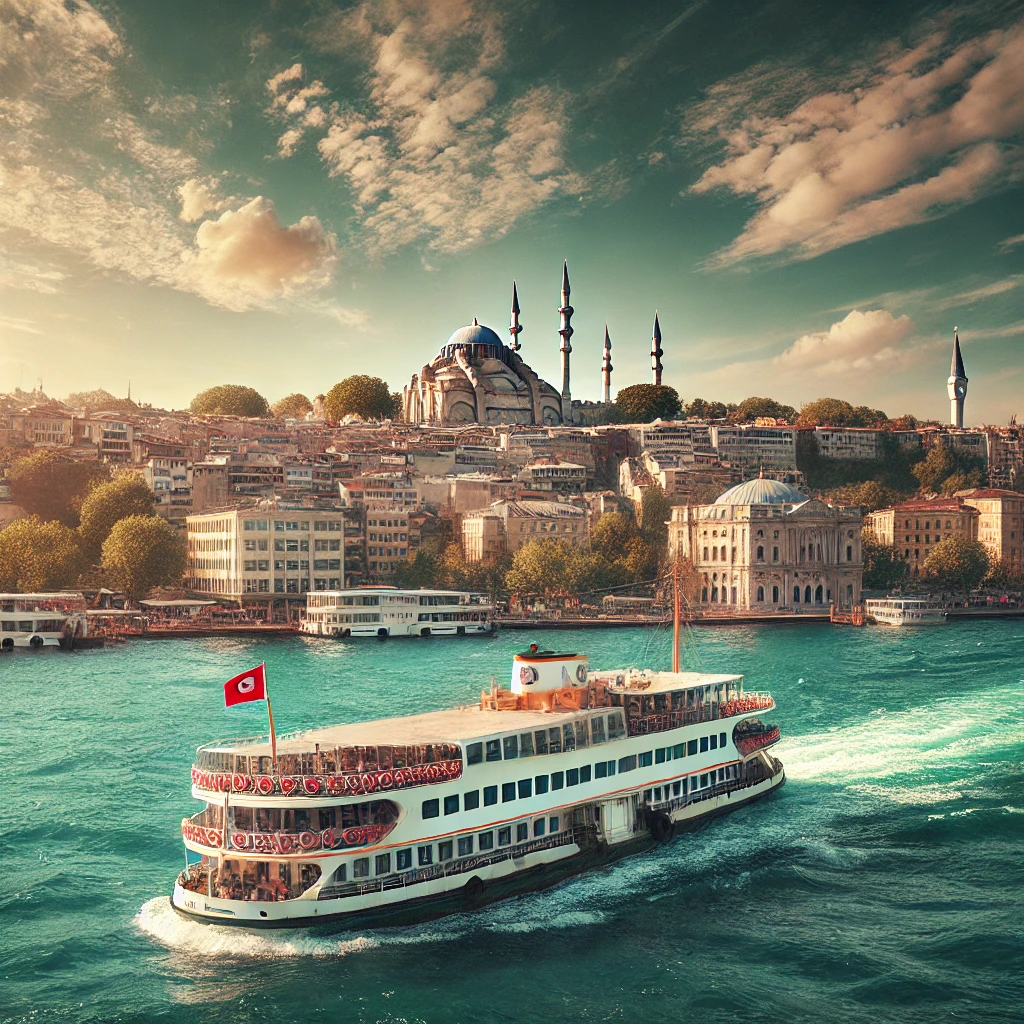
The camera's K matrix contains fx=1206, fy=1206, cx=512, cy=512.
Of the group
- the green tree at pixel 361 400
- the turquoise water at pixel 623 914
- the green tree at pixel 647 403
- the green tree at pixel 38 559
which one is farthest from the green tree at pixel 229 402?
the turquoise water at pixel 623 914

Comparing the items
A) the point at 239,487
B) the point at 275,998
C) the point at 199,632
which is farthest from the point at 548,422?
the point at 275,998

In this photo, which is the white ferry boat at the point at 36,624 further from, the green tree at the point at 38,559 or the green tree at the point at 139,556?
the green tree at the point at 139,556

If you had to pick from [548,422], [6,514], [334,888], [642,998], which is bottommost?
[642,998]

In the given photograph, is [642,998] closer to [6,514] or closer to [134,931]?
[134,931]

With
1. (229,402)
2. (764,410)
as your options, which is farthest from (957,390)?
(229,402)

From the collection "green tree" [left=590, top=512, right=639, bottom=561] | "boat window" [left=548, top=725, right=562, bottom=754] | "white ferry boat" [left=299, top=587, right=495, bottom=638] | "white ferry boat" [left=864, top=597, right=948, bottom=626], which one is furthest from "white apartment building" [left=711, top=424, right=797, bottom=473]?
"boat window" [left=548, top=725, right=562, bottom=754]
